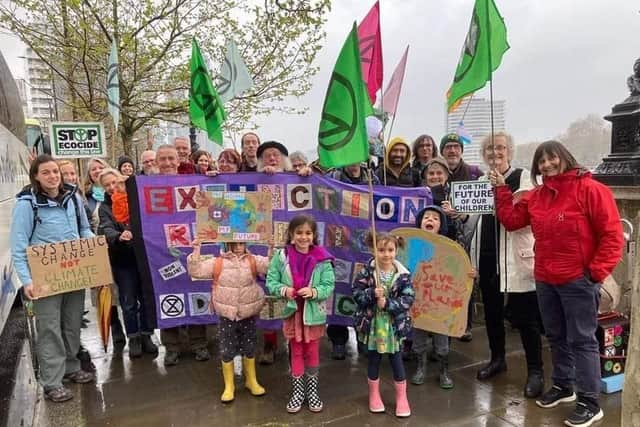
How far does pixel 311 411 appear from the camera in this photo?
3.77 meters

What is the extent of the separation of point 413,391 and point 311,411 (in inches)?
34.2

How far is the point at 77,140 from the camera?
7086 millimetres

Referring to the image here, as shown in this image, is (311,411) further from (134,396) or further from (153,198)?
(153,198)

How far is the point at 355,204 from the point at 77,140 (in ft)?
14.9

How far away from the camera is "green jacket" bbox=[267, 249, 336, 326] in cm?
372

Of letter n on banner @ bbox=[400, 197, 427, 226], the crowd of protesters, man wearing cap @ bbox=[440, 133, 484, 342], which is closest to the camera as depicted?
the crowd of protesters

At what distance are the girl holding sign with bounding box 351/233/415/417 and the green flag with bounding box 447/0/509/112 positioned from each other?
1524 mm

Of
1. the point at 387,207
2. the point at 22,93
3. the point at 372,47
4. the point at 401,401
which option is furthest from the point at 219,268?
the point at 22,93

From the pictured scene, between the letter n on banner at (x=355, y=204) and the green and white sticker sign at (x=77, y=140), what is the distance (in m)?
4.05

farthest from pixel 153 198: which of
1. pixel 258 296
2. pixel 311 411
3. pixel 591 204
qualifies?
pixel 591 204

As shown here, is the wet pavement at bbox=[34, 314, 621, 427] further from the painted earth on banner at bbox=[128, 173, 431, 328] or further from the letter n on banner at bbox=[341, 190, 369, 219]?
the letter n on banner at bbox=[341, 190, 369, 219]

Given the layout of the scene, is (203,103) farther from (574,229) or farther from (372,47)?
(574,229)

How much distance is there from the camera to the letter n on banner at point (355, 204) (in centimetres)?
455

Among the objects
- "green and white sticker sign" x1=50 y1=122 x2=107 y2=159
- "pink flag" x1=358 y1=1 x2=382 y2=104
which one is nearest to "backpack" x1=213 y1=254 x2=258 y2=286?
"pink flag" x1=358 y1=1 x2=382 y2=104
